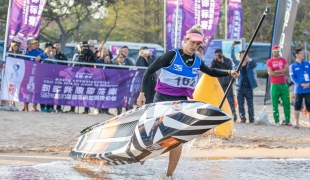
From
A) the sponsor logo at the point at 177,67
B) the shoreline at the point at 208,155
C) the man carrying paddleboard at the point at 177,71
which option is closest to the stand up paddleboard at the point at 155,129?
the man carrying paddleboard at the point at 177,71

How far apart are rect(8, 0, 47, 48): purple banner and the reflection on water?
25.7 feet

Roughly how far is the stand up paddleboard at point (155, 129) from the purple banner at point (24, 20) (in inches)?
332

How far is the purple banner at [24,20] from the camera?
15.3 m

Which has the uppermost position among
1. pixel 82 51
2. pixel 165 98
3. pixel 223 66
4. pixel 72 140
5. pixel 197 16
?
pixel 197 16

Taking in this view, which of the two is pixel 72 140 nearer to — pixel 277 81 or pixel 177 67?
pixel 177 67

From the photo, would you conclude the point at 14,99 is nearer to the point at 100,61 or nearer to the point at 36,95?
the point at 36,95

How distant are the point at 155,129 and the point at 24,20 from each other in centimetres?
950

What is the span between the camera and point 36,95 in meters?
14.9

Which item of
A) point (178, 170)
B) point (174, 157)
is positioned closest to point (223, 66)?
point (178, 170)

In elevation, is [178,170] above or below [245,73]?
below

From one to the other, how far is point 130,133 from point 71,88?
27.1 feet

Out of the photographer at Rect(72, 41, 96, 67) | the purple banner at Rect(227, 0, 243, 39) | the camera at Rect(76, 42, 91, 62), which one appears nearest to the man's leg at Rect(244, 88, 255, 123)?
the photographer at Rect(72, 41, 96, 67)

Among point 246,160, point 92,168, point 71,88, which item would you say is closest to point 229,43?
point 71,88

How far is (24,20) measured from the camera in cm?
1537
